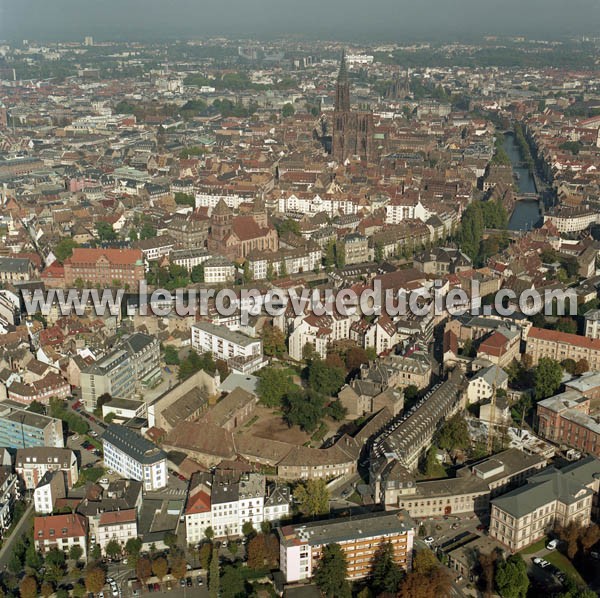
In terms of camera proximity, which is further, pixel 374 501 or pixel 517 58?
pixel 517 58

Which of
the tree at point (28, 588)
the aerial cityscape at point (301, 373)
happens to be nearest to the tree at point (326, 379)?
the aerial cityscape at point (301, 373)

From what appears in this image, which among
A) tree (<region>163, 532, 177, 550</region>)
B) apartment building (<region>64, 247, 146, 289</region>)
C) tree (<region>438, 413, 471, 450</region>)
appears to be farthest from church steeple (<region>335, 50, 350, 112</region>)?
tree (<region>163, 532, 177, 550</region>)

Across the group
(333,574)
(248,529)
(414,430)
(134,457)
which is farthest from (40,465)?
(414,430)

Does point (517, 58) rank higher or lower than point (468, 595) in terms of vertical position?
higher

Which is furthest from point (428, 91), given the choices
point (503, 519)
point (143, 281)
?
point (503, 519)

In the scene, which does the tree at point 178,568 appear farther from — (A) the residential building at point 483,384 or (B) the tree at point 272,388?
(A) the residential building at point 483,384

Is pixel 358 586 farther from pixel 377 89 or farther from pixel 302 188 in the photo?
pixel 377 89

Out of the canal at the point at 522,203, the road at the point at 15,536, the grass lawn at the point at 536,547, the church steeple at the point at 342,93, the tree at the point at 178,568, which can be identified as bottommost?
the road at the point at 15,536
